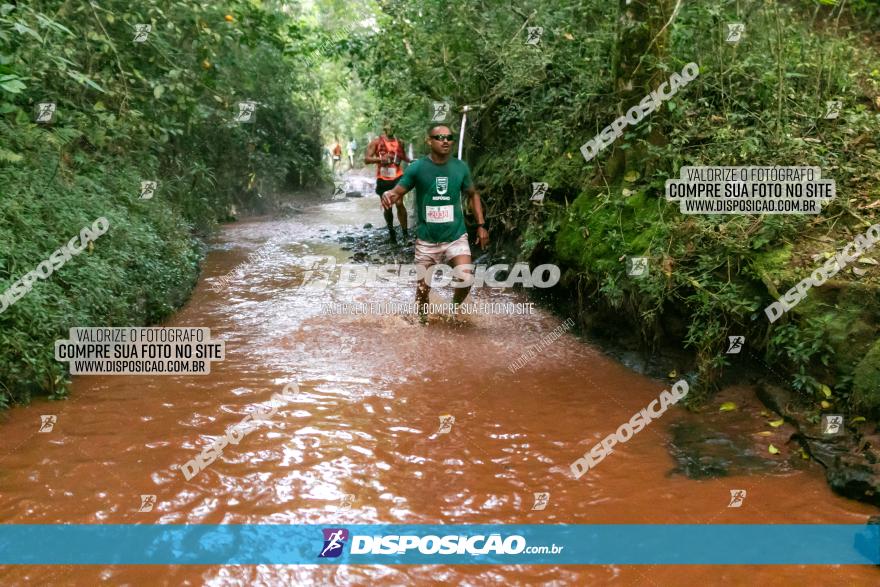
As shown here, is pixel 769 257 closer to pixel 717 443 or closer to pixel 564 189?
pixel 717 443

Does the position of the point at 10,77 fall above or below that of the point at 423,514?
above

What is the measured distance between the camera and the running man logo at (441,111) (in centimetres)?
952

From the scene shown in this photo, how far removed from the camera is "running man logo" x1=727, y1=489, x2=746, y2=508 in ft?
11.7

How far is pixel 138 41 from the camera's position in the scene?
24.8ft

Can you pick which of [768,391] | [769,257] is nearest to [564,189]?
[769,257]

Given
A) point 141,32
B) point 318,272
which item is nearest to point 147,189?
point 141,32

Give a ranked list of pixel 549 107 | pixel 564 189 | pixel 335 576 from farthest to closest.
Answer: pixel 549 107 < pixel 564 189 < pixel 335 576

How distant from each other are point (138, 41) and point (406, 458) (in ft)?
20.9

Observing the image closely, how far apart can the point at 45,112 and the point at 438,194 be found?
415cm

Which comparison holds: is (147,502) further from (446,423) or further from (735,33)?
(735,33)

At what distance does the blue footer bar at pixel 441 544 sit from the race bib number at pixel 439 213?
152 inches

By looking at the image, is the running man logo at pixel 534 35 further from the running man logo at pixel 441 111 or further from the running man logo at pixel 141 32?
the running man logo at pixel 141 32

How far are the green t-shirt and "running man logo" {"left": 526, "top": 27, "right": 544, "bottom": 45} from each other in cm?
313

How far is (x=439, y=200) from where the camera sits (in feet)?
21.7
